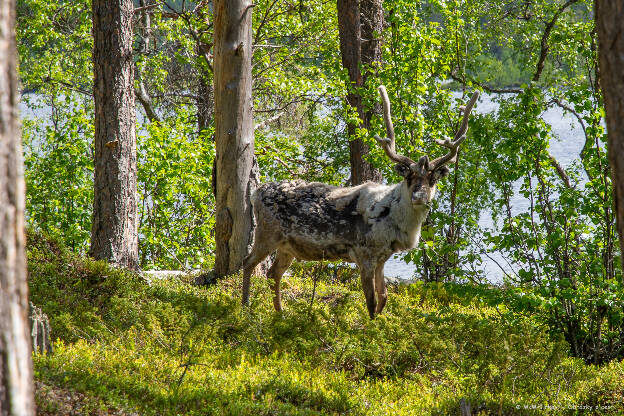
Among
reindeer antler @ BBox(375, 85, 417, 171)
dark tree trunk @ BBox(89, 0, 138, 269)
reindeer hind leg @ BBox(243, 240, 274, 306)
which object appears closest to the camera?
reindeer antler @ BBox(375, 85, 417, 171)

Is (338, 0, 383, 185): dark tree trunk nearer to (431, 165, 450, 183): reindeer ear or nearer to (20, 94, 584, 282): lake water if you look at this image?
(431, 165, 450, 183): reindeer ear

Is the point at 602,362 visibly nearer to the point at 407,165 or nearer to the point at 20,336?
the point at 407,165

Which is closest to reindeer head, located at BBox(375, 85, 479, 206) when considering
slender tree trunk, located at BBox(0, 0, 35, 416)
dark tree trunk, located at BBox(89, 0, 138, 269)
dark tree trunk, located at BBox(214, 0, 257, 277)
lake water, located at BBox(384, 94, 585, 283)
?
dark tree trunk, located at BBox(214, 0, 257, 277)

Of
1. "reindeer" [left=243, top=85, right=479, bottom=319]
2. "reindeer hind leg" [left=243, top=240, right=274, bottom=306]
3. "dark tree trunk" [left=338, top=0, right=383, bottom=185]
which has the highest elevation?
"dark tree trunk" [left=338, top=0, right=383, bottom=185]

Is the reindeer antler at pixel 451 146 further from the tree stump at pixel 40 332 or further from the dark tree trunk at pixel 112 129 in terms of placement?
the tree stump at pixel 40 332

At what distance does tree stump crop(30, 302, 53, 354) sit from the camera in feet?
19.2

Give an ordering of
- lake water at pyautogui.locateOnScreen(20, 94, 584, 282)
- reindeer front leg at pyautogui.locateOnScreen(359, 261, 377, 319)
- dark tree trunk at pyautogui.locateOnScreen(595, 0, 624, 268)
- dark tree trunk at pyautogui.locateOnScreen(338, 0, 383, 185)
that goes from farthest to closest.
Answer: lake water at pyautogui.locateOnScreen(20, 94, 584, 282), dark tree trunk at pyautogui.locateOnScreen(338, 0, 383, 185), reindeer front leg at pyautogui.locateOnScreen(359, 261, 377, 319), dark tree trunk at pyautogui.locateOnScreen(595, 0, 624, 268)

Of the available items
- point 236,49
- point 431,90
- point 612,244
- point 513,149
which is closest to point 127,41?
point 236,49

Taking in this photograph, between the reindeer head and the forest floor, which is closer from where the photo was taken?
the forest floor

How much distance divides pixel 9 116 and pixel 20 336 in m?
0.92

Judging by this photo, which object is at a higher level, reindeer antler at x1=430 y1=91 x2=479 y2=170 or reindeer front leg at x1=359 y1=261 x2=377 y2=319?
reindeer antler at x1=430 y1=91 x2=479 y2=170

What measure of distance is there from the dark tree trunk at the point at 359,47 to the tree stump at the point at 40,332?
26.2 feet

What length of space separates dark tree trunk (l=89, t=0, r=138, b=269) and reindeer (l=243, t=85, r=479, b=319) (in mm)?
2130

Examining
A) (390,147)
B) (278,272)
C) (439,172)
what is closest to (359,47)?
(390,147)
